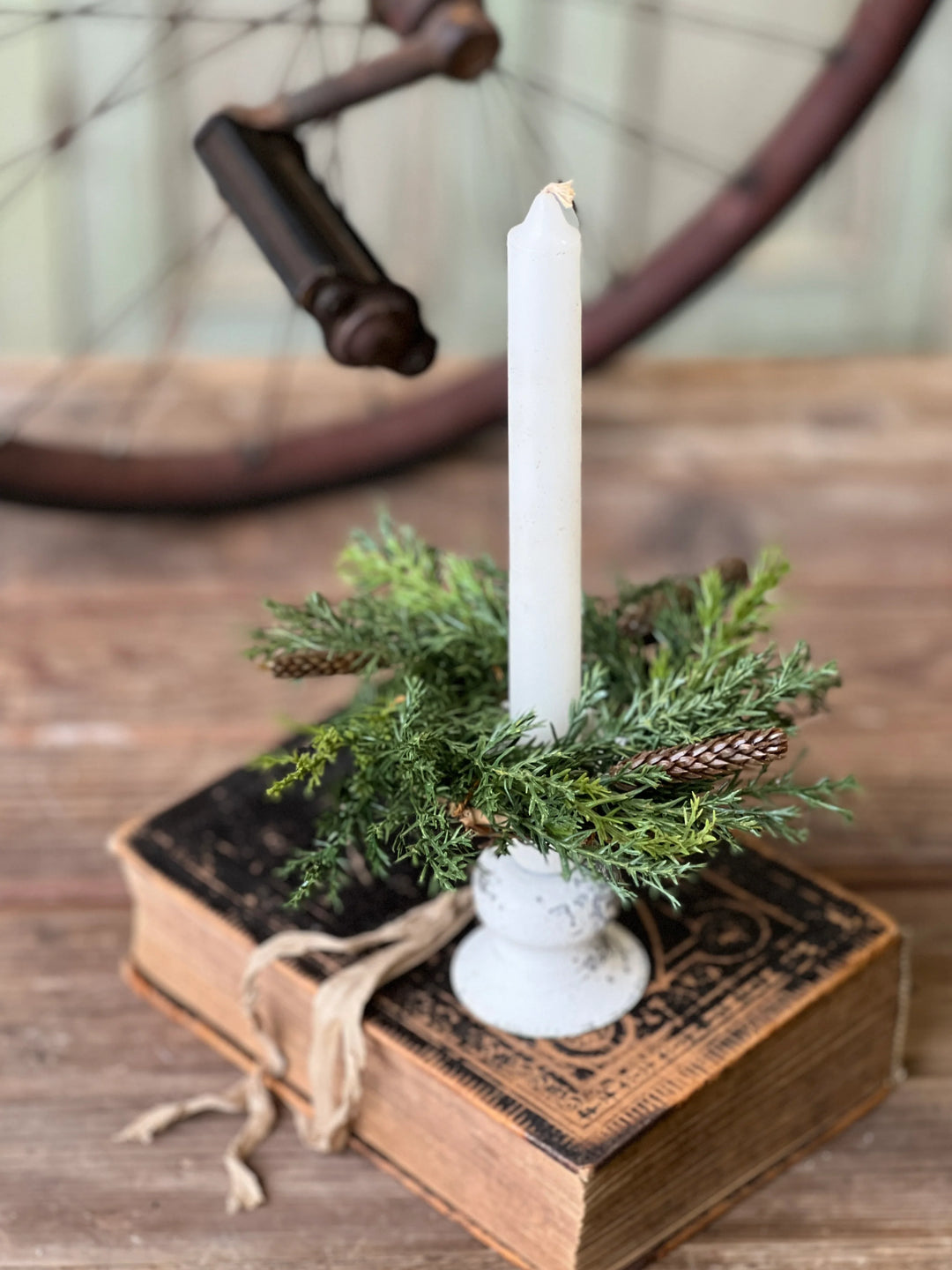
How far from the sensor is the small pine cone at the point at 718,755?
0.42 m

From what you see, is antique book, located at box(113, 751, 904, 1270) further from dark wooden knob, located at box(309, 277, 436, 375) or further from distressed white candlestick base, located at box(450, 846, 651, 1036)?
dark wooden knob, located at box(309, 277, 436, 375)

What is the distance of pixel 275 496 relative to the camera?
3.08 ft

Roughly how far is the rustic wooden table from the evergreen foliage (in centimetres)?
6

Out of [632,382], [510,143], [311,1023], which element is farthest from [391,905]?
[510,143]

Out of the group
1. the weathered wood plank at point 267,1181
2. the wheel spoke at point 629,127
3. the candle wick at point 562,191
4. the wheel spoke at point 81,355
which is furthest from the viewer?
the wheel spoke at point 629,127

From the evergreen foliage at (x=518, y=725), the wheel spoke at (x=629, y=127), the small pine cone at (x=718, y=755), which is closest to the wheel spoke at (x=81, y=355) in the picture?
the wheel spoke at (x=629, y=127)

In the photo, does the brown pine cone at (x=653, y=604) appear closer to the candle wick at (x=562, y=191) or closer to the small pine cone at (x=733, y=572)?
the small pine cone at (x=733, y=572)

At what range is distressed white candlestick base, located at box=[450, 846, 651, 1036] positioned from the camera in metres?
0.49

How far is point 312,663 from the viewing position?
0.49 metres

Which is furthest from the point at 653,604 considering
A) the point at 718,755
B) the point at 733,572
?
the point at 718,755

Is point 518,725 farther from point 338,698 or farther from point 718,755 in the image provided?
point 338,698

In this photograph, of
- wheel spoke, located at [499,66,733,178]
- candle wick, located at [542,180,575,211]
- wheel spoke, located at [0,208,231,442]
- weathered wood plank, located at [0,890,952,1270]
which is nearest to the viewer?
candle wick, located at [542,180,575,211]

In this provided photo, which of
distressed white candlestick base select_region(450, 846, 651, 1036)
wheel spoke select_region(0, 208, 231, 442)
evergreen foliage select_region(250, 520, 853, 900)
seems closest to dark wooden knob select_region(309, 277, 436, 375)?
evergreen foliage select_region(250, 520, 853, 900)

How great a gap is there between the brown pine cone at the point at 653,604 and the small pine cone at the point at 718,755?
108 millimetres
